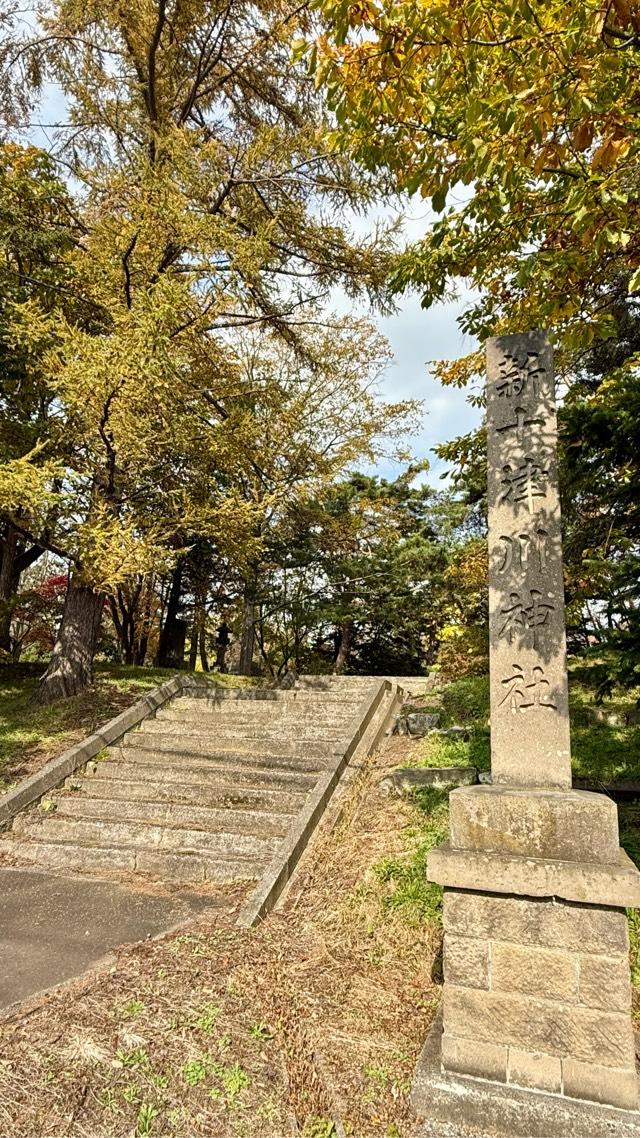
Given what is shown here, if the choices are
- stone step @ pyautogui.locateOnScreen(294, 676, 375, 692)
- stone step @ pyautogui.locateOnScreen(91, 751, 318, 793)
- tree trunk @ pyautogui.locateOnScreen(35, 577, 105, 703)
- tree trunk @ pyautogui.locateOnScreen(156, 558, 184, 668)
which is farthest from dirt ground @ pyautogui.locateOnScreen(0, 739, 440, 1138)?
tree trunk @ pyautogui.locateOnScreen(156, 558, 184, 668)

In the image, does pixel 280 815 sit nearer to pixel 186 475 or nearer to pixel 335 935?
pixel 335 935

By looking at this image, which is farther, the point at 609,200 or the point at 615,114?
the point at 615,114

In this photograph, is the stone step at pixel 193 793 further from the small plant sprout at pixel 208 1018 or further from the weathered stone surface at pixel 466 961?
the weathered stone surface at pixel 466 961

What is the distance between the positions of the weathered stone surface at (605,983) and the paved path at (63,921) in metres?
2.76

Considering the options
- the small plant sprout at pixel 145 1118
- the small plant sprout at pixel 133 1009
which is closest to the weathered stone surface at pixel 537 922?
the small plant sprout at pixel 145 1118

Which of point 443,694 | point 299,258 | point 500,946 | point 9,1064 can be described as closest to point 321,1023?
point 500,946

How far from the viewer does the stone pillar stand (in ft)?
8.30

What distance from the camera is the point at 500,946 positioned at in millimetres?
2715

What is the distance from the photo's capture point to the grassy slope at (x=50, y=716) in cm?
716

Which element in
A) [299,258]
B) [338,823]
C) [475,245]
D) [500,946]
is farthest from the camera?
[299,258]

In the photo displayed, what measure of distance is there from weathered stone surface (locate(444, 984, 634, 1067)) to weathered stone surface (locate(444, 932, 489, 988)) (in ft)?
0.12

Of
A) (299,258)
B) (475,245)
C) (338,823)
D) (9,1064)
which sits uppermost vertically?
(299,258)

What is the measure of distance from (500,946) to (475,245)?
4.44 meters

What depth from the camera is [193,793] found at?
6.07 metres
